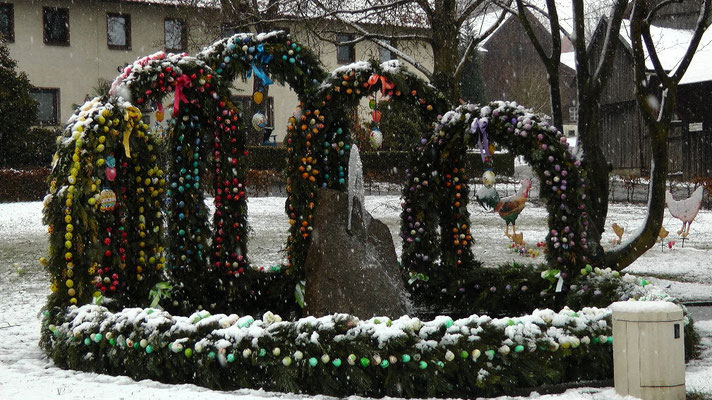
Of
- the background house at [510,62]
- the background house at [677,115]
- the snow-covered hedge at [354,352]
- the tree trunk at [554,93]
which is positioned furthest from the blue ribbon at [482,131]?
the background house at [510,62]

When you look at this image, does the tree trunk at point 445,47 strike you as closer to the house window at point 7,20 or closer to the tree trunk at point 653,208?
the tree trunk at point 653,208

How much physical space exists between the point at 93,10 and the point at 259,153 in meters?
9.80

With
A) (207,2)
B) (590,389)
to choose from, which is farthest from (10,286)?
(207,2)

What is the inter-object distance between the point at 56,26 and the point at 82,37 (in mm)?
1017

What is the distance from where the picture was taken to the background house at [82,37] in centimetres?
2930

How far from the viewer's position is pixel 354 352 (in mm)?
5836

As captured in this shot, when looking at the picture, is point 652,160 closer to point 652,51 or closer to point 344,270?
point 652,51

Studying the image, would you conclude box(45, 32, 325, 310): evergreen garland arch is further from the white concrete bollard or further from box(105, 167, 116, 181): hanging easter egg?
the white concrete bollard

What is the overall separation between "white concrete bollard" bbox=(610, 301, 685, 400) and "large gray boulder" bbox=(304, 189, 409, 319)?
2676 mm

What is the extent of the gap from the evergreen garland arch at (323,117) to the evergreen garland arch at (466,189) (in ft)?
1.53

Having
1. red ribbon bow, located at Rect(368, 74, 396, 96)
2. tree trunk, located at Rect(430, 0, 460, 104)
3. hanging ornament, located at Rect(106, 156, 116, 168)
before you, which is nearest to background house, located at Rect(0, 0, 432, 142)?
tree trunk, located at Rect(430, 0, 460, 104)

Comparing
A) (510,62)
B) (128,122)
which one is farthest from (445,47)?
(510,62)

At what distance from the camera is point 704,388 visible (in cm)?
581

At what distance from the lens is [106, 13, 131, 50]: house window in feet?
103
